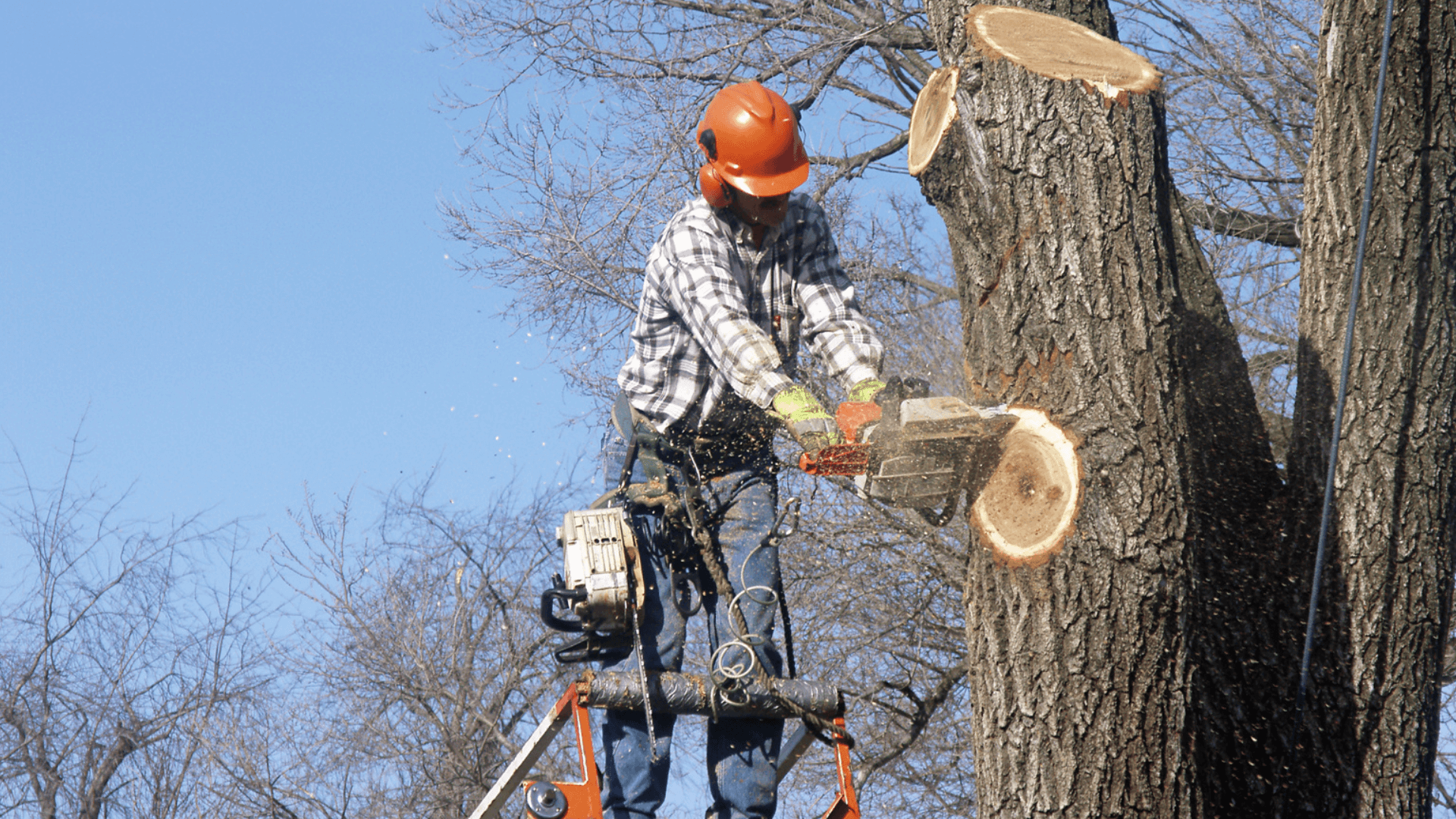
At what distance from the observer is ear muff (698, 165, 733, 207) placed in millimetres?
4121

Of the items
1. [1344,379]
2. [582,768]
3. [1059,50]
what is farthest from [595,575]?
[1344,379]

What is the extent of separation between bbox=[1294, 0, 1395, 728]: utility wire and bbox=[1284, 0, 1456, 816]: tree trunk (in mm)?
31

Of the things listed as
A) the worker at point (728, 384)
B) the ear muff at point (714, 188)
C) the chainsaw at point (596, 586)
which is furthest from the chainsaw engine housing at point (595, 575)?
the ear muff at point (714, 188)

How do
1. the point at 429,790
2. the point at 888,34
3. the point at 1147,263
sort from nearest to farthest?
the point at 1147,263 < the point at 429,790 < the point at 888,34

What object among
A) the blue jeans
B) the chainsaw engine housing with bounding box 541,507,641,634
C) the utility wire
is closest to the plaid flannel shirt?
the blue jeans

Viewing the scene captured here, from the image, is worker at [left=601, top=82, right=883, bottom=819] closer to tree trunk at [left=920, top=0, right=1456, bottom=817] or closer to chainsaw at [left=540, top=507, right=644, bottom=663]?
chainsaw at [left=540, top=507, right=644, bottom=663]

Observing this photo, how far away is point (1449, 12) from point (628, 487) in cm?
288

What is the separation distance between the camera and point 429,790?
9859mm

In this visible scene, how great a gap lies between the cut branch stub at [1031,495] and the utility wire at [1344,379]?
0.87 m

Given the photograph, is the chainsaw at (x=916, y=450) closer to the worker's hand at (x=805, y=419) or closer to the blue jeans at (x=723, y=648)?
the worker's hand at (x=805, y=419)

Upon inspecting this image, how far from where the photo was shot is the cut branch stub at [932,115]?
142 inches

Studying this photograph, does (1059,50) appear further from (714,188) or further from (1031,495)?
(1031,495)

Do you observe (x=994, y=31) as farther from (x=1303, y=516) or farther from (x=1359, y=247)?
(x=1303, y=516)

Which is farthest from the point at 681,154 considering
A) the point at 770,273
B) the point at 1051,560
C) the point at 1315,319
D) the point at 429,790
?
the point at 1051,560
